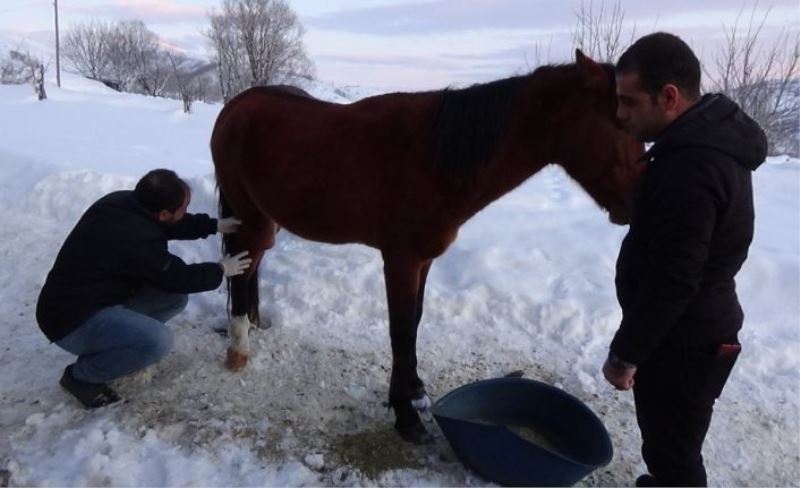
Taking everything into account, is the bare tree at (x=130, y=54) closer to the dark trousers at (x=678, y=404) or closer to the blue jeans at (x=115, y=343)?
the blue jeans at (x=115, y=343)

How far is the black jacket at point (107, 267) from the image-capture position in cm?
283

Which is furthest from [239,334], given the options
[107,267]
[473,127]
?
[473,127]

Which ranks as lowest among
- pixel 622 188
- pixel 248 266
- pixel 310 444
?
pixel 310 444

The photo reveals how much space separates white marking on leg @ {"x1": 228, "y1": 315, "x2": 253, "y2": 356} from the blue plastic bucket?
1.36 meters

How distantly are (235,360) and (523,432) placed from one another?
1652mm

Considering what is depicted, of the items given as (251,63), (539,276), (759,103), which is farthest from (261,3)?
(539,276)

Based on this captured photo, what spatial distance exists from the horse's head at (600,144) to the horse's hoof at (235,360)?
2.11 m

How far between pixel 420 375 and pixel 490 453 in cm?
106

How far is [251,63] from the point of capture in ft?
107

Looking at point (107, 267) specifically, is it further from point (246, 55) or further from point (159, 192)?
point (246, 55)

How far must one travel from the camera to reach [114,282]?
9.57 ft

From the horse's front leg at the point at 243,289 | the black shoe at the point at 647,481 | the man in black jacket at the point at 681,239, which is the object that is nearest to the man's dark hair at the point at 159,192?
the horse's front leg at the point at 243,289

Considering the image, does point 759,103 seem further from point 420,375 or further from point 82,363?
point 82,363

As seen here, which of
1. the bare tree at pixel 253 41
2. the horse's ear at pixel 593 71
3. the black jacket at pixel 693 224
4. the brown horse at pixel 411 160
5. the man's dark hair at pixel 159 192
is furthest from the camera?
the bare tree at pixel 253 41
